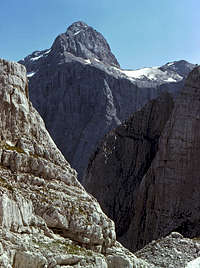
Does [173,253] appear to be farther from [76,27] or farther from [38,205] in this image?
[76,27]

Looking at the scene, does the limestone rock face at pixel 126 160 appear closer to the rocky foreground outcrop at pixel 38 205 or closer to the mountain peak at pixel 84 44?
the mountain peak at pixel 84 44

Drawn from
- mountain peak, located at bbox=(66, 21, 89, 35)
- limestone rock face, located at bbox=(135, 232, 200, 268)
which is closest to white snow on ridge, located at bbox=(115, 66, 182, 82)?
mountain peak, located at bbox=(66, 21, 89, 35)

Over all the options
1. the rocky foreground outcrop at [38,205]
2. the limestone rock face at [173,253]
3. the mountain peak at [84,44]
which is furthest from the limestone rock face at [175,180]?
the mountain peak at [84,44]

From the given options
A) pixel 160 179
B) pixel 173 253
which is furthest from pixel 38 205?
pixel 160 179

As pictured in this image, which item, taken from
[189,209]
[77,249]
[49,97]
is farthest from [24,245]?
[49,97]

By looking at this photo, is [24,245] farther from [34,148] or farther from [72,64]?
[72,64]

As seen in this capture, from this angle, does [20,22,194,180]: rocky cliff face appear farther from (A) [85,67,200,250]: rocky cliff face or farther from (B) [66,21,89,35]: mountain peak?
(A) [85,67,200,250]: rocky cliff face
